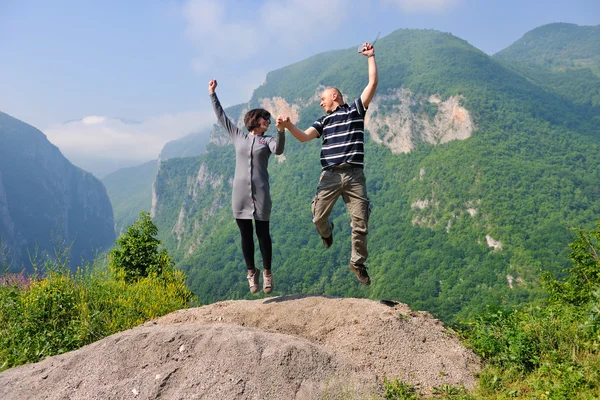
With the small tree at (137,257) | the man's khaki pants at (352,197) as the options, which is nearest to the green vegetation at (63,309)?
the man's khaki pants at (352,197)

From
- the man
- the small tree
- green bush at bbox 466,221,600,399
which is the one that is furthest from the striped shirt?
the small tree

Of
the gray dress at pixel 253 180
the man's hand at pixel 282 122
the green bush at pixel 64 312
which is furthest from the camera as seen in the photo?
the gray dress at pixel 253 180

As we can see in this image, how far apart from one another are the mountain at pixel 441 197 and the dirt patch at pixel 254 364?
5928 centimetres

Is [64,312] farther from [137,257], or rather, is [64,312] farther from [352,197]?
[137,257]

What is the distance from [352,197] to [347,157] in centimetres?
51

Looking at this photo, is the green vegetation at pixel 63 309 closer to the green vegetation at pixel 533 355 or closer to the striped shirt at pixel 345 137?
the striped shirt at pixel 345 137

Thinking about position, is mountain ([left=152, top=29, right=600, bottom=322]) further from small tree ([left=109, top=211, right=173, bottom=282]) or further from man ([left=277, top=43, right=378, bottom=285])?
man ([left=277, top=43, right=378, bottom=285])

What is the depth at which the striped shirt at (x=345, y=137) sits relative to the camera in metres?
4.97

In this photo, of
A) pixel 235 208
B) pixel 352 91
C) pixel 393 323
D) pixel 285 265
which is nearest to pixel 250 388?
pixel 393 323

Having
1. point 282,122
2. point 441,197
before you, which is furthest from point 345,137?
point 441,197

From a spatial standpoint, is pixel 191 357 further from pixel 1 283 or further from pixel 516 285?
pixel 516 285

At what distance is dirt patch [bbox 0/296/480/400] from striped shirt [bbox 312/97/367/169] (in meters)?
1.90

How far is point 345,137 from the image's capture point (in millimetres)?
5008

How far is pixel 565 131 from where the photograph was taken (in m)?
123
